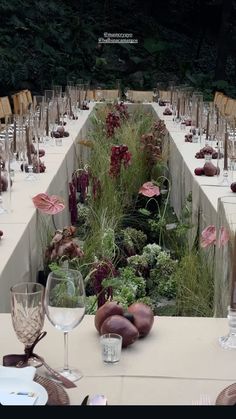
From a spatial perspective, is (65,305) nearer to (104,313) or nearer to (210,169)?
(104,313)

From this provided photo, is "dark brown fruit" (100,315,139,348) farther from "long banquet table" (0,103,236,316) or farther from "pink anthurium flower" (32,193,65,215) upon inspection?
"pink anthurium flower" (32,193,65,215)

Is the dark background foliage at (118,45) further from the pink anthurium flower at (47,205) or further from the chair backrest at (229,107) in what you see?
the pink anthurium flower at (47,205)

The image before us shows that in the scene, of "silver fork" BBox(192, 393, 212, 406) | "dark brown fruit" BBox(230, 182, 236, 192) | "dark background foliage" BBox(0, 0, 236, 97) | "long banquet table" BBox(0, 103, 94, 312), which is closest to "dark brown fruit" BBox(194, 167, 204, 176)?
"dark brown fruit" BBox(230, 182, 236, 192)

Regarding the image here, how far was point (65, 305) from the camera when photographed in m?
1.56

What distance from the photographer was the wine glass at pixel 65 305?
1.55 m

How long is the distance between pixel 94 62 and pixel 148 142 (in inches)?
398

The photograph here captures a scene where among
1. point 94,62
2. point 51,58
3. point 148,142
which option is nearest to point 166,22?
point 94,62

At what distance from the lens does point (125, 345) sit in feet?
5.57

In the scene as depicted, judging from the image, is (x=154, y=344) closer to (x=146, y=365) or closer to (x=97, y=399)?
(x=146, y=365)

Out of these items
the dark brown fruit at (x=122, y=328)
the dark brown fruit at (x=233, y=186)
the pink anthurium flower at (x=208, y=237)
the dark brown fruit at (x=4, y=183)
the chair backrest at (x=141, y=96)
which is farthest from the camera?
the chair backrest at (x=141, y=96)

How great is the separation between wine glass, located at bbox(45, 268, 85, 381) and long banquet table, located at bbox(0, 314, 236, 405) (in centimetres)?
7

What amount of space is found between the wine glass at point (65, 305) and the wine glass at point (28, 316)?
0.06 feet

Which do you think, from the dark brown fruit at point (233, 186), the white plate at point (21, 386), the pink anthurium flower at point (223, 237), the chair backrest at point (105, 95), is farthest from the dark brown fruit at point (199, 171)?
the chair backrest at point (105, 95)

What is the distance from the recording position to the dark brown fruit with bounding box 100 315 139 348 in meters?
1.68
